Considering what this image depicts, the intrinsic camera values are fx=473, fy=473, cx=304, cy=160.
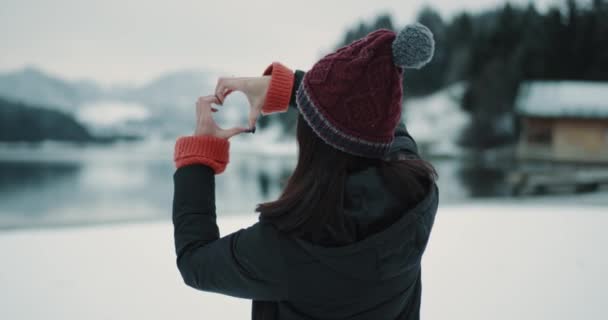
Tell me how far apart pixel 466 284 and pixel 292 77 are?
147cm

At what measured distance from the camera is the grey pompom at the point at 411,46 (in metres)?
0.57

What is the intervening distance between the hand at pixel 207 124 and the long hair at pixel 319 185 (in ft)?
0.37

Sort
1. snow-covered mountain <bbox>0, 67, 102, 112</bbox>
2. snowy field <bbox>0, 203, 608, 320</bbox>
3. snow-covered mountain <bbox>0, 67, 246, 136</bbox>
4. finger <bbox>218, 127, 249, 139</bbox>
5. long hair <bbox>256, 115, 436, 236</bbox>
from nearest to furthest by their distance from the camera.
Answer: long hair <bbox>256, 115, 436, 236</bbox>, finger <bbox>218, 127, 249, 139</bbox>, snowy field <bbox>0, 203, 608, 320</bbox>, snow-covered mountain <bbox>0, 67, 102, 112</bbox>, snow-covered mountain <bbox>0, 67, 246, 136</bbox>

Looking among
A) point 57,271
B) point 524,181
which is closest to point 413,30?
point 57,271

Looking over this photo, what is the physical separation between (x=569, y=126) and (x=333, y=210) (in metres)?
4.74

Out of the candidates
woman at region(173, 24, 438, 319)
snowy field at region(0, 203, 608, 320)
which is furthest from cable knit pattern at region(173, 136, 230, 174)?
snowy field at region(0, 203, 608, 320)

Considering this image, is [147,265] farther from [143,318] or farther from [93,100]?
[93,100]

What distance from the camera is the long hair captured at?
1.84 feet

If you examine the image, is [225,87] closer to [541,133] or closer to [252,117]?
[252,117]

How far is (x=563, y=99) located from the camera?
4.64 metres

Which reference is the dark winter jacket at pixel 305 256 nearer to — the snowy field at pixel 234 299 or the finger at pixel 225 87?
the finger at pixel 225 87

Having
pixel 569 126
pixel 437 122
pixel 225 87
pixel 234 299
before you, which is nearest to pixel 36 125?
pixel 234 299

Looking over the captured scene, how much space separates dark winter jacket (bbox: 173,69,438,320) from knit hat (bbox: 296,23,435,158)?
2.1 inches

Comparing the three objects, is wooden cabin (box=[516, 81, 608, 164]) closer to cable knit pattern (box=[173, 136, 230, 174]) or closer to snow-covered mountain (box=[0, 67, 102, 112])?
snow-covered mountain (box=[0, 67, 102, 112])
